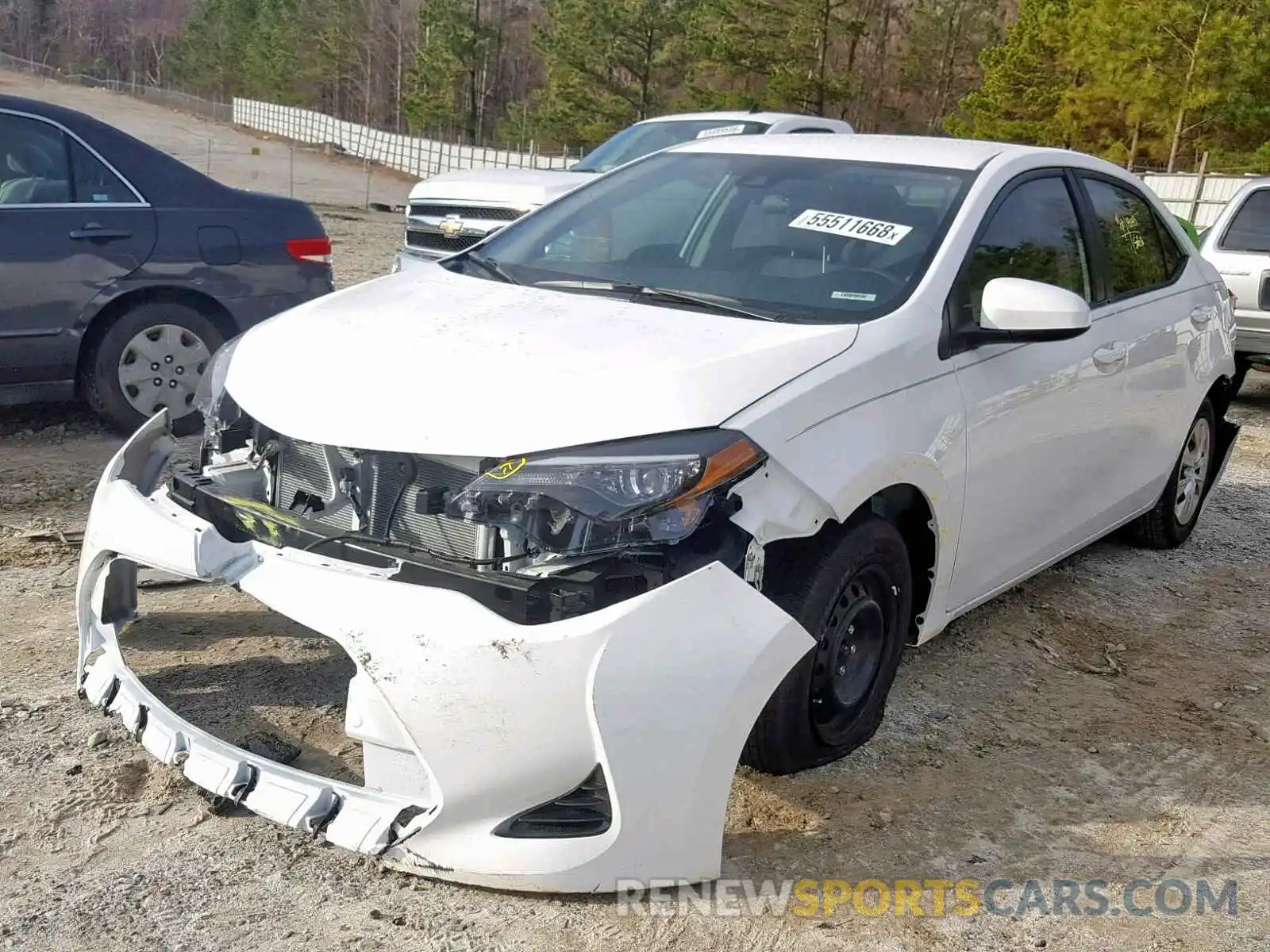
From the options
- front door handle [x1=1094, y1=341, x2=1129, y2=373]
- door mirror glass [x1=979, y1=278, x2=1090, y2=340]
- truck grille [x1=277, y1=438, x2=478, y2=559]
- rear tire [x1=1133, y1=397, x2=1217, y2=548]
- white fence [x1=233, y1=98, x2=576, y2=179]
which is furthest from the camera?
white fence [x1=233, y1=98, x2=576, y2=179]

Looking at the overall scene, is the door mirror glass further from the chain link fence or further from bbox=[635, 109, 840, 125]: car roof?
the chain link fence

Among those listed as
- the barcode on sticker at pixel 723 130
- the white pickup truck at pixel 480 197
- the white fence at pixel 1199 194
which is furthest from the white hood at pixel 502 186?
the white fence at pixel 1199 194

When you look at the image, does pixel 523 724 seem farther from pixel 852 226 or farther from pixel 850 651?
pixel 852 226

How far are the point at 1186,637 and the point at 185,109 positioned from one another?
8713 cm

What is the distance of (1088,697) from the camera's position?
4.31 metres

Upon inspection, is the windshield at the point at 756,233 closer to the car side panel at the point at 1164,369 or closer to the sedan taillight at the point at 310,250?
the car side panel at the point at 1164,369

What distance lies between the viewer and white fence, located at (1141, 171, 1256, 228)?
89.7 ft

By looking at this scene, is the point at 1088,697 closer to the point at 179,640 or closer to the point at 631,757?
the point at 631,757

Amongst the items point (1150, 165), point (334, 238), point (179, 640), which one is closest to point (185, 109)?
point (1150, 165)

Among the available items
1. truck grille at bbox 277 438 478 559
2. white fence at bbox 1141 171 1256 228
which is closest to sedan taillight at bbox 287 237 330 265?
truck grille at bbox 277 438 478 559

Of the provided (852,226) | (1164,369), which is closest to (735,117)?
(1164,369)

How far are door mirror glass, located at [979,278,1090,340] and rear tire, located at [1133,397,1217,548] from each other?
2233 millimetres

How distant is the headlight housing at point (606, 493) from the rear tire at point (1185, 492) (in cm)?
350

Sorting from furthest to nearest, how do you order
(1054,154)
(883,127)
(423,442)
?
(883,127), (1054,154), (423,442)
